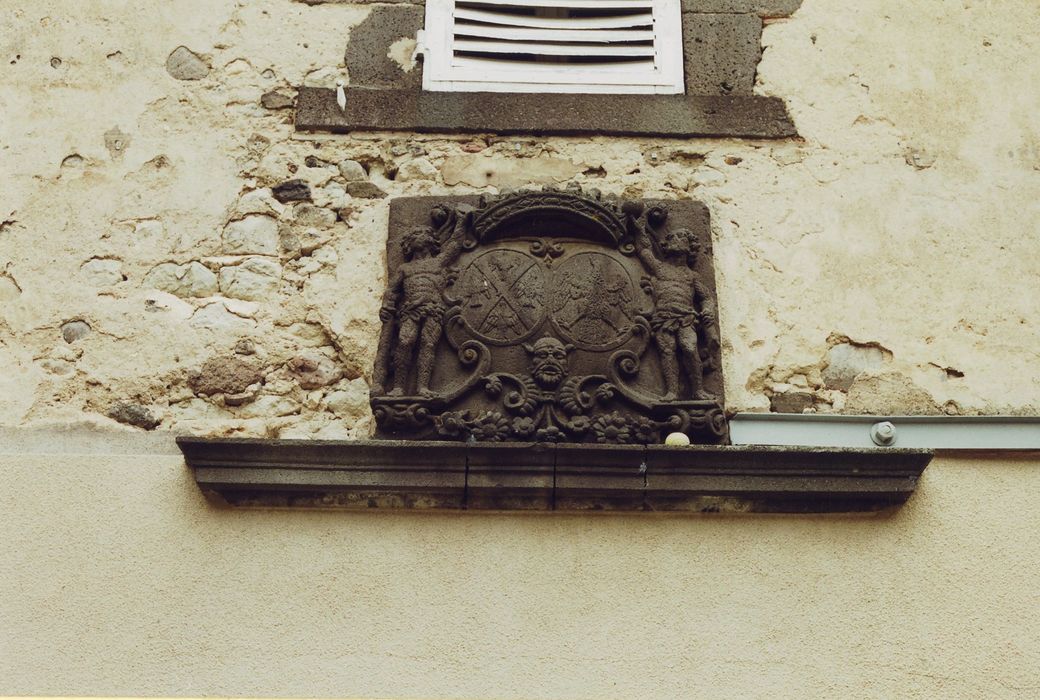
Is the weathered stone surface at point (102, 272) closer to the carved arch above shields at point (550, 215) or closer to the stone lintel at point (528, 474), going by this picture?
the stone lintel at point (528, 474)

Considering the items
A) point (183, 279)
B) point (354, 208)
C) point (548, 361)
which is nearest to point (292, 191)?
point (354, 208)

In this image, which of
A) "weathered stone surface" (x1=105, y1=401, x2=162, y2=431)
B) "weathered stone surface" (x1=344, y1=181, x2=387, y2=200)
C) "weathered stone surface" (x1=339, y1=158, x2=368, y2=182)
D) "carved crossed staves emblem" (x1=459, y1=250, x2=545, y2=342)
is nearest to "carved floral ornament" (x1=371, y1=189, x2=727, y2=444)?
"carved crossed staves emblem" (x1=459, y1=250, x2=545, y2=342)

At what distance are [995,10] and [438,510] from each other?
2846mm

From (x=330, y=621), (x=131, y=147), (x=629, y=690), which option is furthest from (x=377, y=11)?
(x=629, y=690)

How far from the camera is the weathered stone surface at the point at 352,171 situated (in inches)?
160

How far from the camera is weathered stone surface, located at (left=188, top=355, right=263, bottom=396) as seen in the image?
3.72 m

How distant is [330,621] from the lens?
3307 millimetres

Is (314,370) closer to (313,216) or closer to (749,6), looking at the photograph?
(313,216)

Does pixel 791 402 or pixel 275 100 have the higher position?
pixel 275 100

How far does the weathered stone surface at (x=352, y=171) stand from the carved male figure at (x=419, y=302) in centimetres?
35

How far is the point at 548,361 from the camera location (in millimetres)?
3613

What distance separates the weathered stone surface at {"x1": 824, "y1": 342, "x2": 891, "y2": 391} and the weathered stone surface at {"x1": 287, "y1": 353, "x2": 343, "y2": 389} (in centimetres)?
155

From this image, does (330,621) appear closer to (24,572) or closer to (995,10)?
(24,572)

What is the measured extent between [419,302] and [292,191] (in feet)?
2.27
